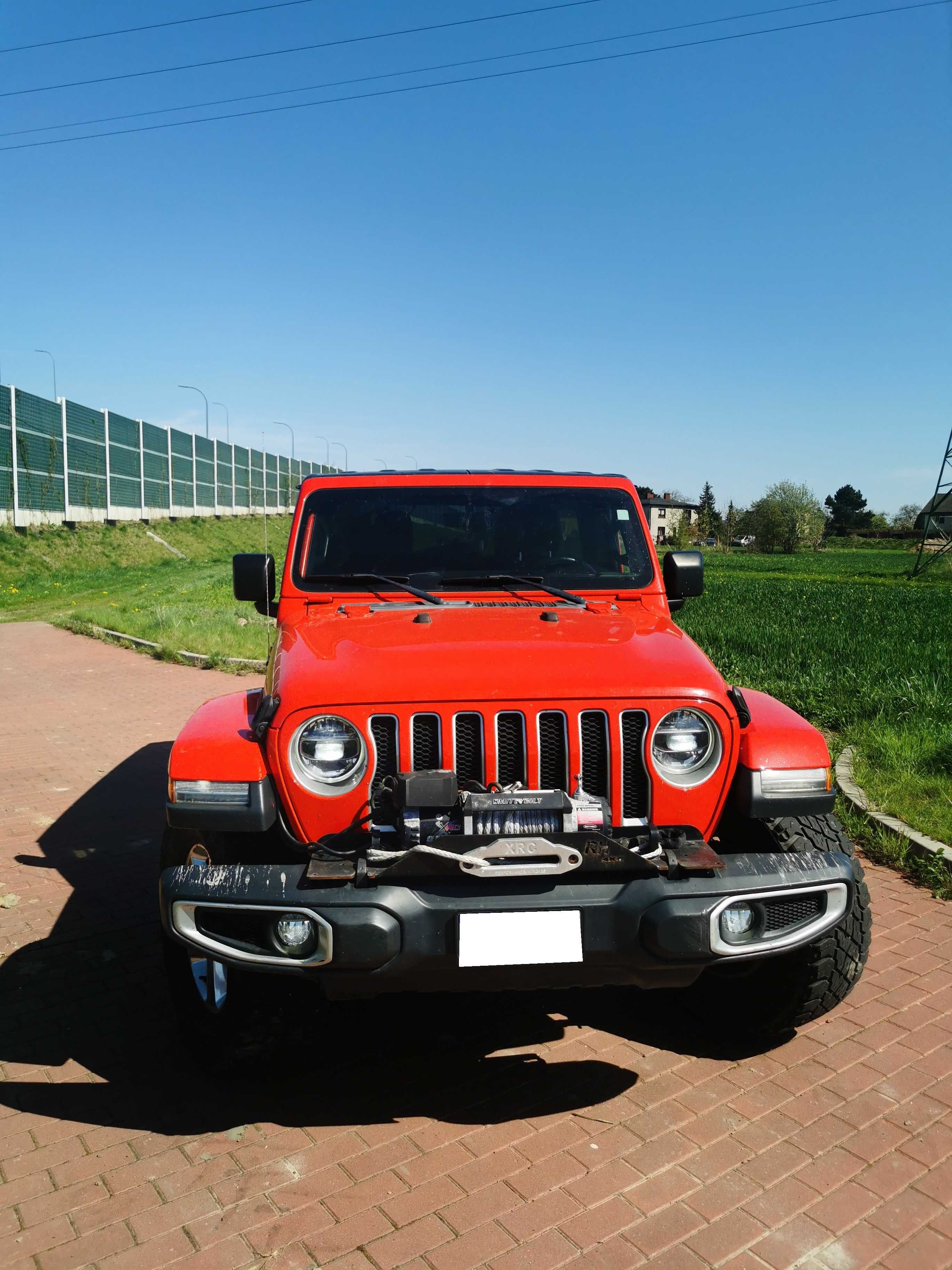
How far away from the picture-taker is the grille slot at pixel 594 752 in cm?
303

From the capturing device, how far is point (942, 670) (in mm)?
9516

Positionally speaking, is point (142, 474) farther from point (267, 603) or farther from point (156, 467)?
point (267, 603)

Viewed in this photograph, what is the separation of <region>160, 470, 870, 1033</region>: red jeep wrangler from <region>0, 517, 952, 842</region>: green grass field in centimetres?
295

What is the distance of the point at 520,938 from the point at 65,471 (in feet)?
110

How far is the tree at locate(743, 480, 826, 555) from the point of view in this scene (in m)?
106

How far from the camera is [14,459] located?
1143 inches

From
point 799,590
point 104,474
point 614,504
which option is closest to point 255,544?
point 104,474

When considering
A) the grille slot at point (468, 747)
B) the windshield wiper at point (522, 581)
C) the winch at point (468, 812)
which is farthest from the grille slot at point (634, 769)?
the windshield wiper at point (522, 581)

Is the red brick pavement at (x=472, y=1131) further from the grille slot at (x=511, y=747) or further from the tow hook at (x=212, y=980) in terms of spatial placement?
the grille slot at (x=511, y=747)

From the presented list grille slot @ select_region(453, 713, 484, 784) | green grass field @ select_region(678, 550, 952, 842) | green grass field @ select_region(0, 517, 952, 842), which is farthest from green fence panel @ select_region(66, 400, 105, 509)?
grille slot @ select_region(453, 713, 484, 784)

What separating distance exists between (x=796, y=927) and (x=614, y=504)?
2.26 m

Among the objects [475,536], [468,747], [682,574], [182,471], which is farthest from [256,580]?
[182,471]

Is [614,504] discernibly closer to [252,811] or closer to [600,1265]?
[252,811]

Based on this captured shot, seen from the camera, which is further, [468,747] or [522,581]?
[522,581]
